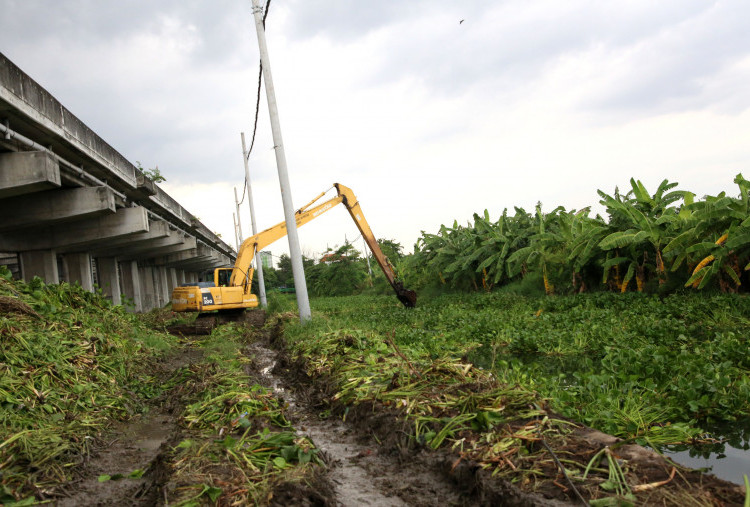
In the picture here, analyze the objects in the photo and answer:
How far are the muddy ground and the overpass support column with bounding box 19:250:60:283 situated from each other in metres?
12.1

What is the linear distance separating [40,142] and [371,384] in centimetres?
973

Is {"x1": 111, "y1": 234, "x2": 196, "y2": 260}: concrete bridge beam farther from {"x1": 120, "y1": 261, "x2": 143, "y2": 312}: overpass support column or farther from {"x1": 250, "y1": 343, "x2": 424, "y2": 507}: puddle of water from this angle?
{"x1": 250, "y1": 343, "x2": 424, "y2": 507}: puddle of water

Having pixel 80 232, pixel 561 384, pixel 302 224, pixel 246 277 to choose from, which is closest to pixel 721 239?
pixel 561 384

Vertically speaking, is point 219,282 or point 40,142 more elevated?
point 40,142

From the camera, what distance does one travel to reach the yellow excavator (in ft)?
59.1

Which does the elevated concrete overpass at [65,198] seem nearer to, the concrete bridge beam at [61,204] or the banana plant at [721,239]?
the concrete bridge beam at [61,204]

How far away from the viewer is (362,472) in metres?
4.33

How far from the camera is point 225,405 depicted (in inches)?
235

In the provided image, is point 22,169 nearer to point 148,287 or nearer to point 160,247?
point 160,247

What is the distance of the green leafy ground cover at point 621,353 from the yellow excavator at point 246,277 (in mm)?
5293

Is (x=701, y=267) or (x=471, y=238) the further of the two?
(x=471, y=238)

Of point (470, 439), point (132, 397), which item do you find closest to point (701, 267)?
point (470, 439)

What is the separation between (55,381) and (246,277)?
43.2ft

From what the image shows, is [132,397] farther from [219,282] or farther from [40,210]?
[219,282]
